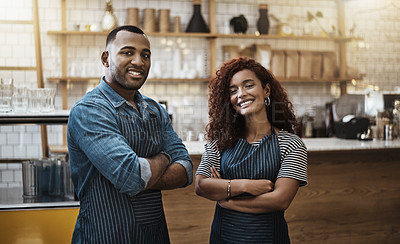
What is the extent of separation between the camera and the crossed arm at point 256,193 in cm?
187

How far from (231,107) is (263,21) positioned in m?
3.73

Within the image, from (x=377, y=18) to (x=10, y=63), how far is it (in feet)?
16.6

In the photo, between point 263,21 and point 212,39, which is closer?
point 212,39

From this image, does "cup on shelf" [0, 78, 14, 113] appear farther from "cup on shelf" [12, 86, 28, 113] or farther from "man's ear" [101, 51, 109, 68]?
"man's ear" [101, 51, 109, 68]

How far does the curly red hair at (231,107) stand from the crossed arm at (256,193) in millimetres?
215

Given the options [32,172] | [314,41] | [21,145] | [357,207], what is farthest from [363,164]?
[21,145]

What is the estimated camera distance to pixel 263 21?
5613mm

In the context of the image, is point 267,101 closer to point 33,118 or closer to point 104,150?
point 104,150

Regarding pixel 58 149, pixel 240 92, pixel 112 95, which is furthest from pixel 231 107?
pixel 58 149

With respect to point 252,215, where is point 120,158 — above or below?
above

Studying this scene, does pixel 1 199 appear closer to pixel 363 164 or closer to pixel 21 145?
pixel 363 164

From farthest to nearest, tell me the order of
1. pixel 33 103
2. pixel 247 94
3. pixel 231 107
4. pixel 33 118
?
pixel 33 103 < pixel 33 118 < pixel 231 107 < pixel 247 94

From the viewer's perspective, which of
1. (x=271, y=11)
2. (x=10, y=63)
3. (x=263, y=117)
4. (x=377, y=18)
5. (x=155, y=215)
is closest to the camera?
(x=155, y=215)

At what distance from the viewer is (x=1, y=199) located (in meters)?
2.44
